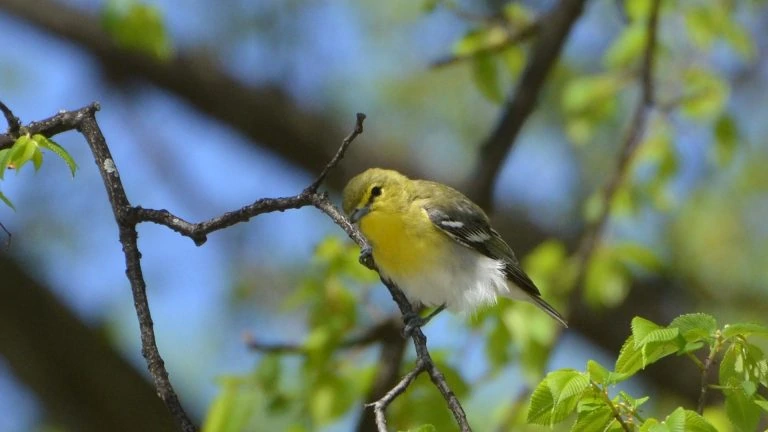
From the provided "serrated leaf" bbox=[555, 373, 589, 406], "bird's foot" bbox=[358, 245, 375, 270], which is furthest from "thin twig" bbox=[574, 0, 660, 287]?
"serrated leaf" bbox=[555, 373, 589, 406]

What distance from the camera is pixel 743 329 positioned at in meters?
2.26

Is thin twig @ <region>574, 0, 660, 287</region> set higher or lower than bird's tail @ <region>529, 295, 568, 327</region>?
higher

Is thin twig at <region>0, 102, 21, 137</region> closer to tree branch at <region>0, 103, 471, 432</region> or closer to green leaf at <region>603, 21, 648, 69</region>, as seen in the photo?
tree branch at <region>0, 103, 471, 432</region>

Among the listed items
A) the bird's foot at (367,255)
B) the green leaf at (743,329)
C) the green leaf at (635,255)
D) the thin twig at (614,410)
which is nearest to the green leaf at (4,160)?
the bird's foot at (367,255)

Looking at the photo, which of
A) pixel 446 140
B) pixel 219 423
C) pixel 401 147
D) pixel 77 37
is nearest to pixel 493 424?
pixel 219 423

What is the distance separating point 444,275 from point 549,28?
1.68 m

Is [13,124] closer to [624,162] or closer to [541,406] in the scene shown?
[541,406]

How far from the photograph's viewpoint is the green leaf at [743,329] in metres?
2.21

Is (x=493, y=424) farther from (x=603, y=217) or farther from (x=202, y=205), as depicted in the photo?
(x=202, y=205)

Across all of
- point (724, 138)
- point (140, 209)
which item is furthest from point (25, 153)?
point (724, 138)

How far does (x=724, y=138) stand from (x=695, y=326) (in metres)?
3.88

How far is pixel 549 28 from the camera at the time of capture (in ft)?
18.0

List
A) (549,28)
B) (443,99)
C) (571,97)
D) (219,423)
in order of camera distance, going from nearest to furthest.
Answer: (219,423)
(549,28)
(571,97)
(443,99)

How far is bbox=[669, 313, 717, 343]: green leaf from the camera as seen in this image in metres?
2.27
